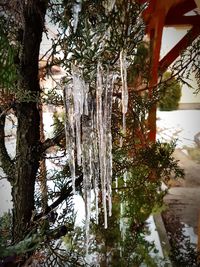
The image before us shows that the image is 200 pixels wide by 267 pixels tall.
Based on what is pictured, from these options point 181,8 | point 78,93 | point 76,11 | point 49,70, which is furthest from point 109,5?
point 181,8

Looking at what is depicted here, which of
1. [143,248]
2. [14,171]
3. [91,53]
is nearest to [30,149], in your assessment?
[14,171]

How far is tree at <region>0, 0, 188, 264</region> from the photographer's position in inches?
23.1

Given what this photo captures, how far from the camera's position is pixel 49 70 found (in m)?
0.82

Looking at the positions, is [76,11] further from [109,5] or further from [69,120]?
[69,120]

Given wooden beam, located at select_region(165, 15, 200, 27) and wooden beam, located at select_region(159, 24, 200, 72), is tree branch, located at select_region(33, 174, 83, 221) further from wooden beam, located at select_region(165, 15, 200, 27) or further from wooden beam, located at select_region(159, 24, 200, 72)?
wooden beam, located at select_region(165, 15, 200, 27)

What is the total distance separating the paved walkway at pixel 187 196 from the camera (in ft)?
8.19

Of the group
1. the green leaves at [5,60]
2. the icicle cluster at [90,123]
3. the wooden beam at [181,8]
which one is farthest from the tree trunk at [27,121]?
the wooden beam at [181,8]

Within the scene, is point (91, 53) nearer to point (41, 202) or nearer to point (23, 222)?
point (23, 222)

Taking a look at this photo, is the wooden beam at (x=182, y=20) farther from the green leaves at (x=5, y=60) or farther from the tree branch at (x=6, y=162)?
the green leaves at (x=5, y=60)

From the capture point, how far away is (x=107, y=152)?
28.0 inches

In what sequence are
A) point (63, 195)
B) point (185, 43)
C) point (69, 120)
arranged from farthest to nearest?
1. point (185, 43)
2. point (63, 195)
3. point (69, 120)

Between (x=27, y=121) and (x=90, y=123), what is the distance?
18 centimetres

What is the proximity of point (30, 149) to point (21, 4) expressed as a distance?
32 cm

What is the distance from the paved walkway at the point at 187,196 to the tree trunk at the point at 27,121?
5.86 ft
